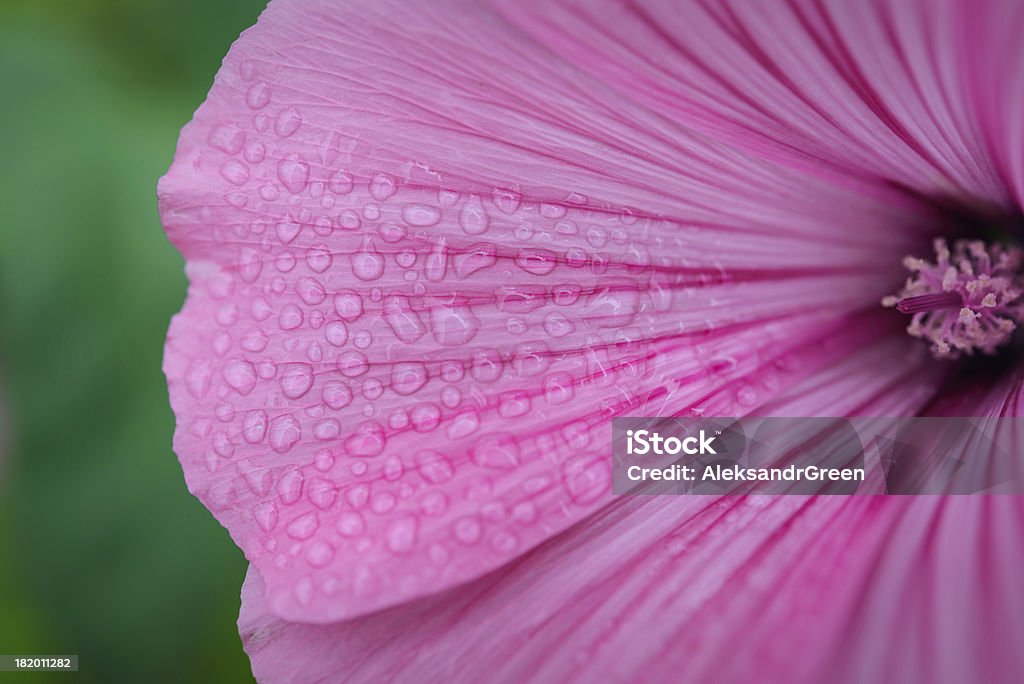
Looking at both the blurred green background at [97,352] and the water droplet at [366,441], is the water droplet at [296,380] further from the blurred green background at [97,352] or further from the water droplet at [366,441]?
the blurred green background at [97,352]

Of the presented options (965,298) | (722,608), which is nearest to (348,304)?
(722,608)

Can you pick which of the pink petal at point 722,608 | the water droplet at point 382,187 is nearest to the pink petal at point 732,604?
the pink petal at point 722,608

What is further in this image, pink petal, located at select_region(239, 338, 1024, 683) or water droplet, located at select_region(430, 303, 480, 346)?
water droplet, located at select_region(430, 303, 480, 346)

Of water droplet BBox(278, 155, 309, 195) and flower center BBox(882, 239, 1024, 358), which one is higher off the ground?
water droplet BBox(278, 155, 309, 195)

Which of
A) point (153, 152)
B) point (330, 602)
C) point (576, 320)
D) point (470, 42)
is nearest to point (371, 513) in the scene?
point (330, 602)

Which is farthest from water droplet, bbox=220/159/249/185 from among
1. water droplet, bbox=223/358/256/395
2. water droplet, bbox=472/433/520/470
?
water droplet, bbox=472/433/520/470

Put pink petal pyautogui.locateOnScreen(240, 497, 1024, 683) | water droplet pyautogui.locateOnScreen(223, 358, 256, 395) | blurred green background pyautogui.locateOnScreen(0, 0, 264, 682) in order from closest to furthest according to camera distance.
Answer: pink petal pyautogui.locateOnScreen(240, 497, 1024, 683)
water droplet pyautogui.locateOnScreen(223, 358, 256, 395)
blurred green background pyautogui.locateOnScreen(0, 0, 264, 682)

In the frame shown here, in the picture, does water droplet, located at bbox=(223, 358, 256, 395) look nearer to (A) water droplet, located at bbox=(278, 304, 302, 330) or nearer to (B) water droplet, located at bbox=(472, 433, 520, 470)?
(A) water droplet, located at bbox=(278, 304, 302, 330)
